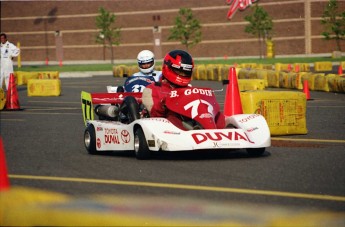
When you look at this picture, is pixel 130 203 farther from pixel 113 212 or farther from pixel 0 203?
pixel 0 203

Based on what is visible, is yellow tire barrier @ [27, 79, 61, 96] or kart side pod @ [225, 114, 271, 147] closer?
kart side pod @ [225, 114, 271, 147]

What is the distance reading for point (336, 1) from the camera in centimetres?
2427

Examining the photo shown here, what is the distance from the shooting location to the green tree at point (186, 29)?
77.0 meters

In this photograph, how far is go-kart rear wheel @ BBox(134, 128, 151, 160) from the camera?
11.2m

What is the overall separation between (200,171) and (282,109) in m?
4.58

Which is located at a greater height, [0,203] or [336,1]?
[336,1]

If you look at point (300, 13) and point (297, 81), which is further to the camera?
point (300, 13)

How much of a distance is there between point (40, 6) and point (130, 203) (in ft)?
278

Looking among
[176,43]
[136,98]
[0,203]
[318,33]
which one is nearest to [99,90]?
[136,98]

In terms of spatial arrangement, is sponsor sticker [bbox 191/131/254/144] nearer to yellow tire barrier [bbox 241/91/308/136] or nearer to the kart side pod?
the kart side pod

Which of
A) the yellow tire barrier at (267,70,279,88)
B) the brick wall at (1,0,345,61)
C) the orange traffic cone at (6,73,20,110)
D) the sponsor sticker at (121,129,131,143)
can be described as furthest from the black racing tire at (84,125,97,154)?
the brick wall at (1,0,345,61)

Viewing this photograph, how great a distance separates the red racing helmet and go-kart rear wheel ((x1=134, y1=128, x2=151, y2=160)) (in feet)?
3.34

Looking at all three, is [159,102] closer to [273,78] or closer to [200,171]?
[200,171]

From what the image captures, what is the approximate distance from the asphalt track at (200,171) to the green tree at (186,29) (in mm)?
61549
